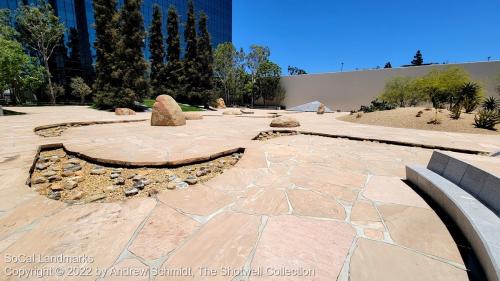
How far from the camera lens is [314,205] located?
2.25 meters

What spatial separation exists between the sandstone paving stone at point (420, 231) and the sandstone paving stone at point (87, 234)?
81.9 inches

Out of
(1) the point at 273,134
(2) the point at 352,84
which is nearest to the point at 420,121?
(1) the point at 273,134

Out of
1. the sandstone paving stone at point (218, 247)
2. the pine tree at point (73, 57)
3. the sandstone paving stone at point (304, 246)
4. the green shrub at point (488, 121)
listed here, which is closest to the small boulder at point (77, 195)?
the sandstone paving stone at point (218, 247)

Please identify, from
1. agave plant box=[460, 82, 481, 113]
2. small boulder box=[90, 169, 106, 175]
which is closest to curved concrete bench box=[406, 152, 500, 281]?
small boulder box=[90, 169, 106, 175]

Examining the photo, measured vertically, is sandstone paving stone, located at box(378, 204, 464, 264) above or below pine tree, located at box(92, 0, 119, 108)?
below

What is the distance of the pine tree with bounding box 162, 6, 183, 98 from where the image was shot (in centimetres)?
2253

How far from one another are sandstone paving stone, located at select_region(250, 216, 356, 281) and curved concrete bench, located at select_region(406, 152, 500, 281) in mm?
732

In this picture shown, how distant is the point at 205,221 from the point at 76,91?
26.4 m

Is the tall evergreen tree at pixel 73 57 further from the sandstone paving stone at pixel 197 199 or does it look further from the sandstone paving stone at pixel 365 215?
the sandstone paving stone at pixel 365 215

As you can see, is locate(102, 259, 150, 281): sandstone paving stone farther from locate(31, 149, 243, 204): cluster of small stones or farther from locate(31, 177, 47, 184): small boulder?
locate(31, 177, 47, 184): small boulder

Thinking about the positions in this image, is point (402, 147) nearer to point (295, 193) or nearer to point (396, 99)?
point (295, 193)

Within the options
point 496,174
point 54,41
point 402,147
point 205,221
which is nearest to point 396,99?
point 402,147

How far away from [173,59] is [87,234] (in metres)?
24.0

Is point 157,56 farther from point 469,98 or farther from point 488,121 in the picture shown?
point 488,121
